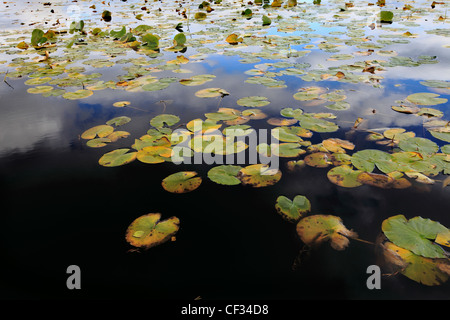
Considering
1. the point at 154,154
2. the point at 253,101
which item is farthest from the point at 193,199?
the point at 253,101

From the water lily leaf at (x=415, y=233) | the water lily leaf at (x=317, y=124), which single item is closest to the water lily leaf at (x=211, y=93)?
the water lily leaf at (x=317, y=124)

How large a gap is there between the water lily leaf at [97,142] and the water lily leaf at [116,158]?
0.18 meters

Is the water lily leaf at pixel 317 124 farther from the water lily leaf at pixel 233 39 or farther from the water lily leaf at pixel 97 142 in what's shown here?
the water lily leaf at pixel 233 39

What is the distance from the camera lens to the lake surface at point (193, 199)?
3.97 feet

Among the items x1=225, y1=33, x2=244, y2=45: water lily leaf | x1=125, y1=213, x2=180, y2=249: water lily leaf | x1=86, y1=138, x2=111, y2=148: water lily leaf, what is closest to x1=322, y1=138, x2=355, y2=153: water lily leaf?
x1=125, y1=213, x2=180, y2=249: water lily leaf

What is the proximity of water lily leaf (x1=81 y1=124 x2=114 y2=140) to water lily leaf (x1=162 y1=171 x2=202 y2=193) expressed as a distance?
93 centimetres

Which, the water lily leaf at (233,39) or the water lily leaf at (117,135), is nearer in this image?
the water lily leaf at (117,135)

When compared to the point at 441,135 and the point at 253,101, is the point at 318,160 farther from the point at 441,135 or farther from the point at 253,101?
the point at 253,101

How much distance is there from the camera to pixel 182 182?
5.87ft

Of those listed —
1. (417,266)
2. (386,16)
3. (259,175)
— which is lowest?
(417,266)

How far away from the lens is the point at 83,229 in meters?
1.48

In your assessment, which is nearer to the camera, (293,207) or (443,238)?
(443,238)

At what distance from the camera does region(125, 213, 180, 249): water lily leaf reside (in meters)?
1.39

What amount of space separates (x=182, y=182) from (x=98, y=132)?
1.12 metres
